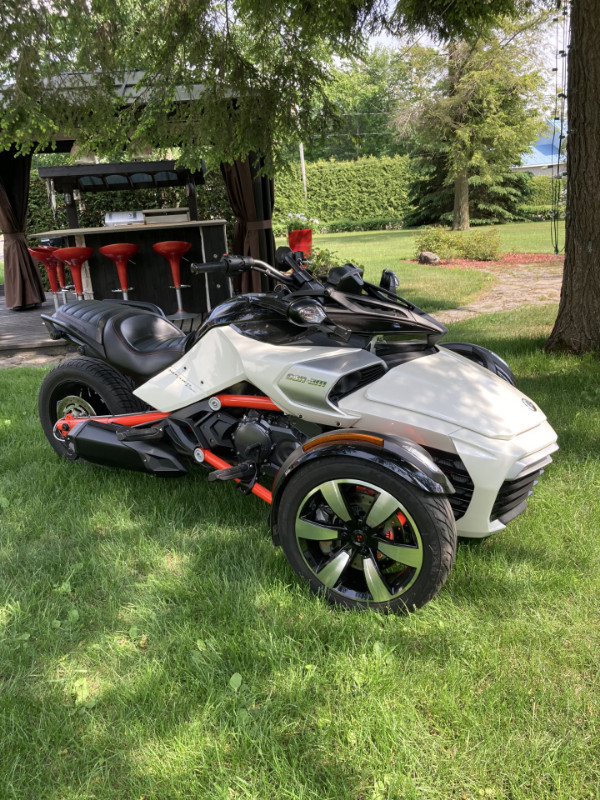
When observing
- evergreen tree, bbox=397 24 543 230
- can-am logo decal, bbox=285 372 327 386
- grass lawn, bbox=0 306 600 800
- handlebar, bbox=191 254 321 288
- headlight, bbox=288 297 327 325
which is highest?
evergreen tree, bbox=397 24 543 230

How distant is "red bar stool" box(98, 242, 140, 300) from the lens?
8.23m

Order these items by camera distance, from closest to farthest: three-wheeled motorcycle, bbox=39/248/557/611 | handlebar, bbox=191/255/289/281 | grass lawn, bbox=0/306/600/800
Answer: grass lawn, bbox=0/306/600/800
three-wheeled motorcycle, bbox=39/248/557/611
handlebar, bbox=191/255/289/281

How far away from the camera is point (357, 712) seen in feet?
6.53

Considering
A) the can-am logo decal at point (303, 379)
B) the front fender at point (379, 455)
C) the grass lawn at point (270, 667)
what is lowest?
the grass lawn at point (270, 667)

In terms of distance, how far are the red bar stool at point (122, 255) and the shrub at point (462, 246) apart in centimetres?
1057

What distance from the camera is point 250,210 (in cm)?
916

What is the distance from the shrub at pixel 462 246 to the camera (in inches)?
657

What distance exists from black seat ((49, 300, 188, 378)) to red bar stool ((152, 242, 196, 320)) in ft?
14.6

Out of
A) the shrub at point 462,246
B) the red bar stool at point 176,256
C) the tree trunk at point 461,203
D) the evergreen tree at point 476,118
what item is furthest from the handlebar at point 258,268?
the tree trunk at point 461,203

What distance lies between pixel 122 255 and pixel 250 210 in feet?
6.61

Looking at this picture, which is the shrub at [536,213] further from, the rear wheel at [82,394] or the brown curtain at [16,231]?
the rear wheel at [82,394]

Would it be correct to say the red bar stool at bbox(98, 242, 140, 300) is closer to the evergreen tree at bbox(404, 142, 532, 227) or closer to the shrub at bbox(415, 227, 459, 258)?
the shrub at bbox(415, 227, 459, 258)

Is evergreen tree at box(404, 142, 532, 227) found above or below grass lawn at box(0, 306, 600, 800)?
above

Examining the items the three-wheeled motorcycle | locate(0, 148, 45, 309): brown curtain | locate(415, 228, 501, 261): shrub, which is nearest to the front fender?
the three-wheeled motorcycle
